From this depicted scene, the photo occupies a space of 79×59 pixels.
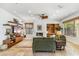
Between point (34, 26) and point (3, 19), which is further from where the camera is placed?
point (34, 26)

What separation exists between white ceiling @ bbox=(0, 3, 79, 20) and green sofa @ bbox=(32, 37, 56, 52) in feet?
2.22

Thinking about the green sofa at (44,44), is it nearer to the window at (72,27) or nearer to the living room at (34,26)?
the living room at (34,26)

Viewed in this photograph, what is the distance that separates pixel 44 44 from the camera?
436 cm

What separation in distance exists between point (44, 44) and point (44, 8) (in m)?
1.07

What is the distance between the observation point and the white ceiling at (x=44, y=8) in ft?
13.1

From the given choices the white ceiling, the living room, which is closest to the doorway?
the living room

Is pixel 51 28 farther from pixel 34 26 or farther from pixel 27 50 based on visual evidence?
pixel 27 50

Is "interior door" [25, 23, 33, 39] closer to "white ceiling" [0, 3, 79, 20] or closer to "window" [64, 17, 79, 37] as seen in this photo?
"white ceiling" [0, 3, 79, 20]

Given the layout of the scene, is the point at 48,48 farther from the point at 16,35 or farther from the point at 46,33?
the point at 16,35

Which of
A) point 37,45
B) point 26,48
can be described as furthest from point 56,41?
point 26,48

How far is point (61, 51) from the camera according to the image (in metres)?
4.13

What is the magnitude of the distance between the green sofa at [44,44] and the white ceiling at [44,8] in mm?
675

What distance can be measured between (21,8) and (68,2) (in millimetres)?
1290

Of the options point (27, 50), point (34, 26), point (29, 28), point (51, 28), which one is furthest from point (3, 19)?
point (51, 28)
